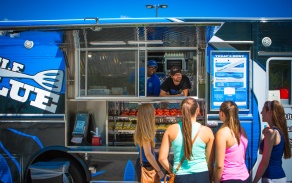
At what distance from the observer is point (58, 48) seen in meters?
5.41

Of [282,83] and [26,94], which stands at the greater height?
[282,83]

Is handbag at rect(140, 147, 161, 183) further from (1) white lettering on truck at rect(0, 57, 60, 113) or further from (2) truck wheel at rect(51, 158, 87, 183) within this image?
(1) white lettering on truck at rect(0, 57, 60, 113)

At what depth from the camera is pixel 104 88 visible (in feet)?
18.8

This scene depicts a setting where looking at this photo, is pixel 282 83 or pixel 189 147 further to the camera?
pixel 282 83

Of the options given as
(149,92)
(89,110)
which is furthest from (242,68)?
(89,110)

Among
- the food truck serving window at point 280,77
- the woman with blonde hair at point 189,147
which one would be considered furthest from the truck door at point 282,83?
the woman with blonde hair at point 189,147

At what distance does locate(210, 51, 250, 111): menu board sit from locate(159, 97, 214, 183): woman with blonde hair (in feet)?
6.22

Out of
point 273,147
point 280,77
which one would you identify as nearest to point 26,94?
point 273,147

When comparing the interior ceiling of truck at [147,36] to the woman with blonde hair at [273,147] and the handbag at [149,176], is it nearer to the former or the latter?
the woman with blonde hair at [273,147]

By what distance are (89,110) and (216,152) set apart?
2.95 metres

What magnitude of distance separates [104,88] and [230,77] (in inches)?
81.0

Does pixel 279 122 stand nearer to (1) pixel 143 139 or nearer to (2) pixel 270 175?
(2) pixel 270 175

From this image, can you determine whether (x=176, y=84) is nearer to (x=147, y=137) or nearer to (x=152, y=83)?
(x=152, y=83)

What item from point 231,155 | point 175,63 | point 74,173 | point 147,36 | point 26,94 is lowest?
point 74,173
